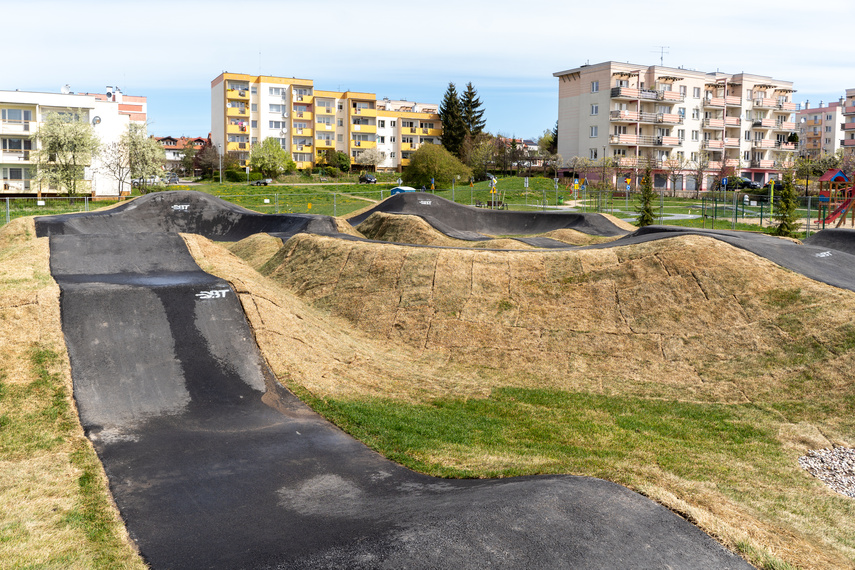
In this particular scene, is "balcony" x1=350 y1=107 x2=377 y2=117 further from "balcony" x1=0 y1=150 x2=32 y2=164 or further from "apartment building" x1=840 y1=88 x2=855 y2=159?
"apartment building" x1=840 y1=88 x2=855 y2=159

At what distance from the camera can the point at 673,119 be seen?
246 ft

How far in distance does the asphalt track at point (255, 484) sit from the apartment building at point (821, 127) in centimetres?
12919

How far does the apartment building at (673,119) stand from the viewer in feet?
A: 240

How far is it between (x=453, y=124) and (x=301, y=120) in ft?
69.7

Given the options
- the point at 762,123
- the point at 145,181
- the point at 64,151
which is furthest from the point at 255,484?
the point at 762,123

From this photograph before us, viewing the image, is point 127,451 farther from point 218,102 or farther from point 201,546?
point 218,102

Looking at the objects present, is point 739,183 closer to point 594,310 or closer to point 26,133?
point 594,310

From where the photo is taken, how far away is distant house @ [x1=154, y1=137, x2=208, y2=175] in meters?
109

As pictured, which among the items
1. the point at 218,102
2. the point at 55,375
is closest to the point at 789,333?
the point at 55,375

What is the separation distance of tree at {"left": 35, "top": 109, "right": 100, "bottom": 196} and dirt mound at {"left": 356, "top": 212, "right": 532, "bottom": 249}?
1281 inches

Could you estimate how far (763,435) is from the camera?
444 inches

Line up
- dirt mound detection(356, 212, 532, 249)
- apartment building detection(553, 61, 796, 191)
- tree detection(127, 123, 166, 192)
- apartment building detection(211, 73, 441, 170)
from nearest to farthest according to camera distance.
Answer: dirt mound detection(356, 212, 532, 249) → tree detection(127, 123, 166, 192) → apartment building detection(553, 61, 796, 191) → apartment building detection(211, 73, 441, 170)

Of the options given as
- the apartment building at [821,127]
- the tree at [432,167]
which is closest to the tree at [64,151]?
the tree at [432,167]

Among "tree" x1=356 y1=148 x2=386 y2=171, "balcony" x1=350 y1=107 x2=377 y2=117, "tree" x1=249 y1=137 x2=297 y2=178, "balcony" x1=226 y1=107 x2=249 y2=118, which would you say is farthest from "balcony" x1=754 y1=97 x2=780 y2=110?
"balcony" x1=226 y1=107 x2=249 y2=118
